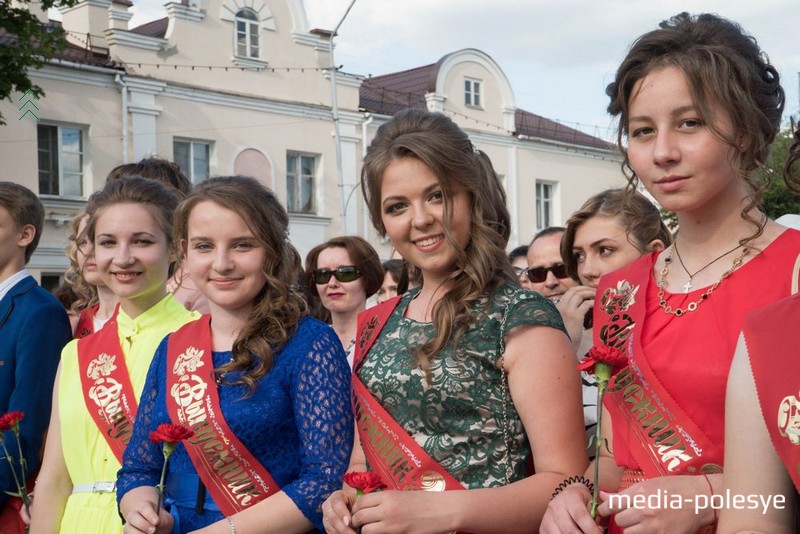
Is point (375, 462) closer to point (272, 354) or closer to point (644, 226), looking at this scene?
point (272, 354)

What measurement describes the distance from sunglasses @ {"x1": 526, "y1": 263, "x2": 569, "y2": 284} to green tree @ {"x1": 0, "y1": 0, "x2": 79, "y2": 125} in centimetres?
830

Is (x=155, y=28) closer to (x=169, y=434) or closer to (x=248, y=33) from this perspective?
(x=248, y=33)

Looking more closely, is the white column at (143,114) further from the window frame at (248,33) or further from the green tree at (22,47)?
the green tree at (22,47)

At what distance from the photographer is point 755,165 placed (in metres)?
2.04

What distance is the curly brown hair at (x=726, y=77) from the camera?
2.02 metres

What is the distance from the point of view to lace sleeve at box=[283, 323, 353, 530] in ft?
8.30

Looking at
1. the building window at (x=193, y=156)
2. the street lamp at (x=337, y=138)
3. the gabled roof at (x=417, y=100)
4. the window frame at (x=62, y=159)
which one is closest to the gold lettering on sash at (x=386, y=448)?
the window frame at (x=62, y=159)

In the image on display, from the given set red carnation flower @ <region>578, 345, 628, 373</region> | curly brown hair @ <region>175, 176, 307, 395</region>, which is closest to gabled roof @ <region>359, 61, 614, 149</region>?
curly brown hair @ <region>175, 176, 307, 395</region>

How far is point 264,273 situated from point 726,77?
4.60 ft

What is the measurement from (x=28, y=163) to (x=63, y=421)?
1288 cm

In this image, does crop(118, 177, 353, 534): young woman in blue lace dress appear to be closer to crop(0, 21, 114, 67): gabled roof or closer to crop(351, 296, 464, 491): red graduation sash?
crop(351, 296, 464, 491): red graduation sash

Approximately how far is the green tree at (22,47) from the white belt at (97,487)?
29.8ft

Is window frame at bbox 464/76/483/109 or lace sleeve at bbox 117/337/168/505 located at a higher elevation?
window frame at bbox 464/76/483/109

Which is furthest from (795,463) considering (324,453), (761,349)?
(324,453)
